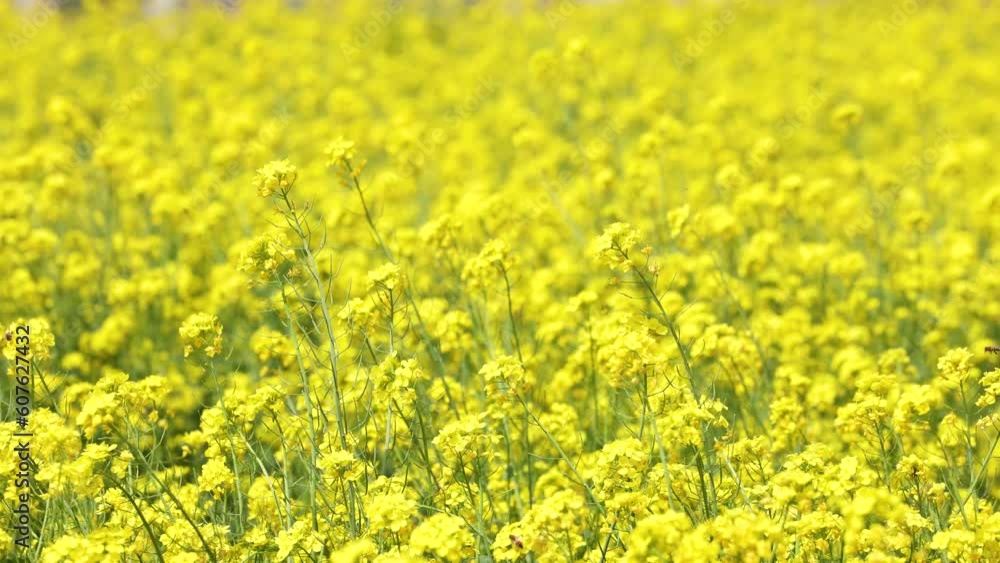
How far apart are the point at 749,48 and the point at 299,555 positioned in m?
11.8

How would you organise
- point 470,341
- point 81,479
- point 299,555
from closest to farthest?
point 81,479 < point 299,555 < point 470,341

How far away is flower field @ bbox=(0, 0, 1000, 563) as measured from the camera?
10.8 feet

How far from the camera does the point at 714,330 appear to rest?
169 inches

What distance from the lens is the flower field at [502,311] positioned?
3.28 meters

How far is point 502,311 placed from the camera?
5105 millimetres

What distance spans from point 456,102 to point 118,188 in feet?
15.2

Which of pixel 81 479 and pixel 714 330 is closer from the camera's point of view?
pixel 81 479

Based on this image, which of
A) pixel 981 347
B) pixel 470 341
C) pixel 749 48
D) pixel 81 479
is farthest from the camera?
pixel 749 48

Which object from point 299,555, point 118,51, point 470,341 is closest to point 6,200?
point 470,341

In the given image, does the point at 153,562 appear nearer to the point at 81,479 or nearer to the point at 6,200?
the point at 81,479

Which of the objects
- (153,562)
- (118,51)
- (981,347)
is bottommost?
(981,347)

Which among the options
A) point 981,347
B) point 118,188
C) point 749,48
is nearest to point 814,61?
point 749,48

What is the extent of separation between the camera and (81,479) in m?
3.03

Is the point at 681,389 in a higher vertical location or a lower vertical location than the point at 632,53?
lower
